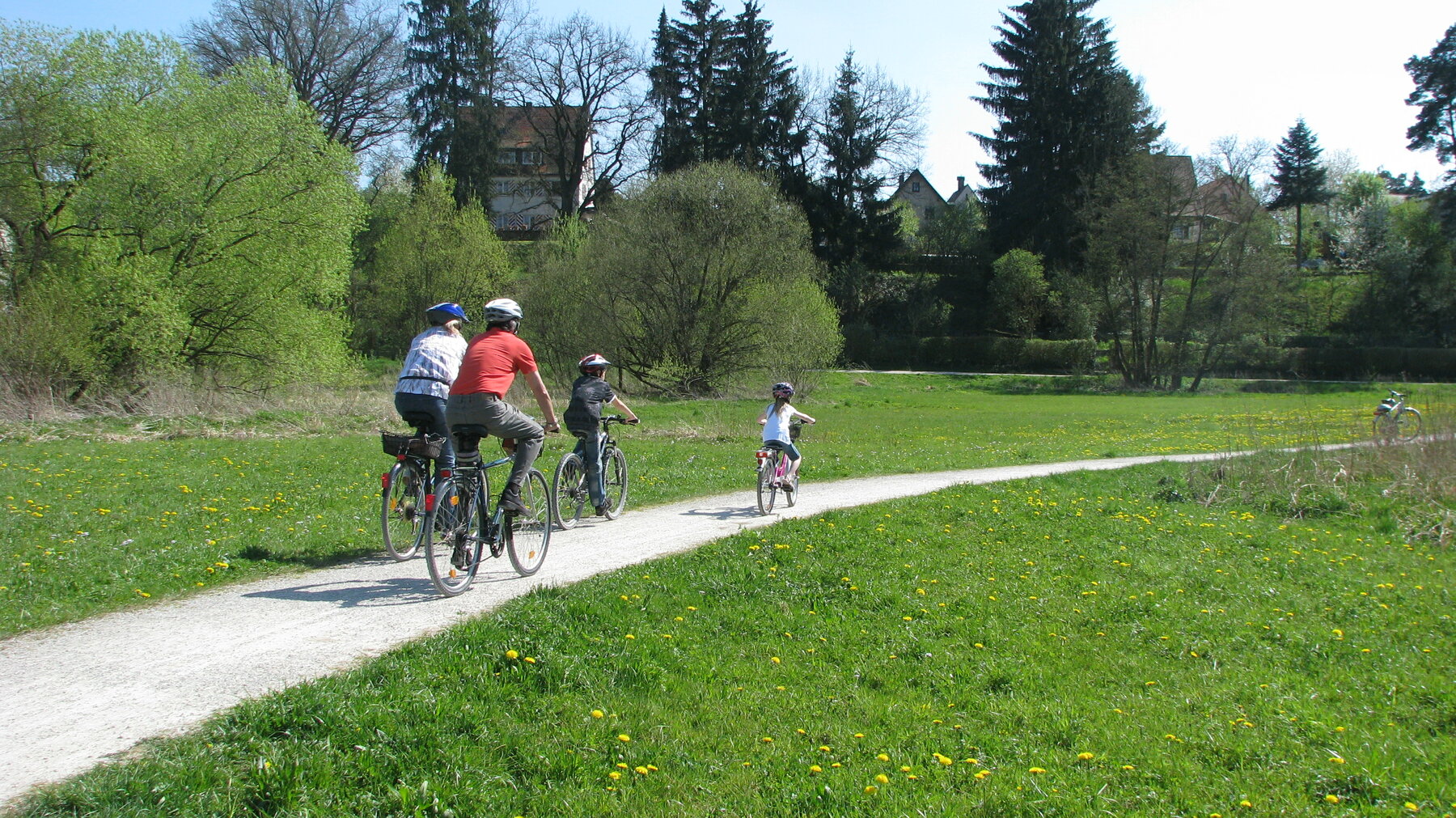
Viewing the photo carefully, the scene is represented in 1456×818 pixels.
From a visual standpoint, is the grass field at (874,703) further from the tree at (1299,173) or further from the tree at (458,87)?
the tree at (1299,173)

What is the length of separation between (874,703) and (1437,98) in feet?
221

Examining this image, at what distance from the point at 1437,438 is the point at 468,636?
14802 millimetres

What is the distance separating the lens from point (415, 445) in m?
7.54

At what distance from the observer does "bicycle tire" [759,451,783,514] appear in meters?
11.3

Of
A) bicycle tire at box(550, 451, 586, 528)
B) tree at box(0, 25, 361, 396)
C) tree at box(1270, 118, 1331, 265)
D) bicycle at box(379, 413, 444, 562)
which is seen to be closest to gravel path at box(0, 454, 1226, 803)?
bicycle at box(379, 413, 444, 562)

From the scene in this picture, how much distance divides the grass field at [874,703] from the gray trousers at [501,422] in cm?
117

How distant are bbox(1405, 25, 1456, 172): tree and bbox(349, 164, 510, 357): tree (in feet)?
173

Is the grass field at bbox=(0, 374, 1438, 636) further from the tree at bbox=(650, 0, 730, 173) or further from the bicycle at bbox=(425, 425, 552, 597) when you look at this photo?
the tree at bbox=(650, 0, 730, 173)

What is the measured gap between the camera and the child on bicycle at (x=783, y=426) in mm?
11703

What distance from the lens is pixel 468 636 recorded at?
5629 mm

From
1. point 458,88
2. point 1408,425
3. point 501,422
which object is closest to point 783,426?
point 501,422

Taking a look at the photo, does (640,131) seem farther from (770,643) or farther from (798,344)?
(770,643)

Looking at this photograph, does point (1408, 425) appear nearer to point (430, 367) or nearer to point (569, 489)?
point (569, 489)

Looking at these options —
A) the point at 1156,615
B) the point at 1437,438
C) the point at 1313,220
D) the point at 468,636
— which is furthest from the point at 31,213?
the point at 1313,220
